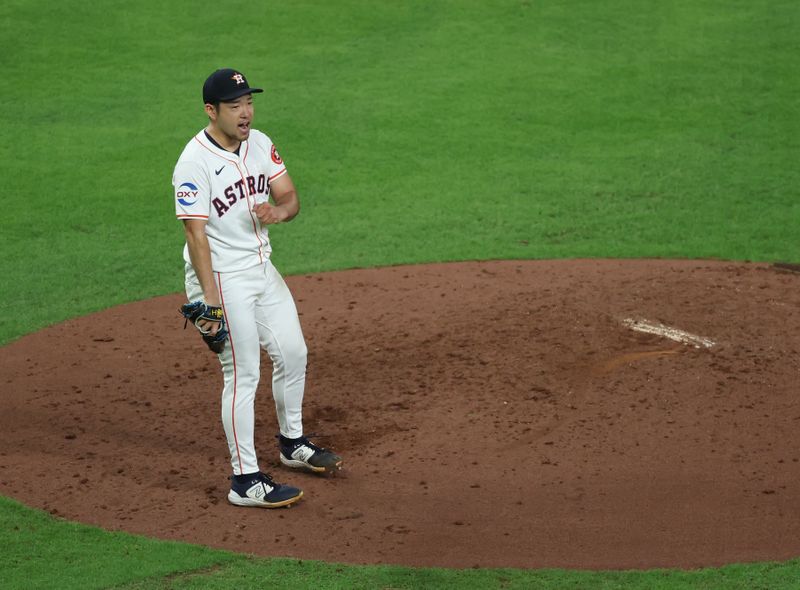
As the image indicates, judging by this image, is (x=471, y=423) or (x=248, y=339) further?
(x=471, y=423)

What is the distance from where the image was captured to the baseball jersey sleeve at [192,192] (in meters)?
5.32

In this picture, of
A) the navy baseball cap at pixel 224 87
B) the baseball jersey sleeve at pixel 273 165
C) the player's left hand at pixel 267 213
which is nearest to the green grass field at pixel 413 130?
the baseball jersey sleeve at pixel 273 165

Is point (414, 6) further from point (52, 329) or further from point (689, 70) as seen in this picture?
point (52, 329)

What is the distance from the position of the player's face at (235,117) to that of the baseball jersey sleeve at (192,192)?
0.76 ft

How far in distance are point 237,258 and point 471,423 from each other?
5.77ft

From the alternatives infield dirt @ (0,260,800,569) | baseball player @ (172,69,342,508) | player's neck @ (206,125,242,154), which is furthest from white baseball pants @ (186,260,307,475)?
player's neck @ (206,125,242,154)

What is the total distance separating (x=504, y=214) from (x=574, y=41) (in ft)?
16.9

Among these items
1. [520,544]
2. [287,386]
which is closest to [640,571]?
[520,544]

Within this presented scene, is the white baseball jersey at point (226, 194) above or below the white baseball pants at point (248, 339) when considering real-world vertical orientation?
above

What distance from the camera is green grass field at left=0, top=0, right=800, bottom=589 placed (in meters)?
10.1

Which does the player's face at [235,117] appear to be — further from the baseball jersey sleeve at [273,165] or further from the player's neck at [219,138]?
the baseball jersey sleeve at [273,165]

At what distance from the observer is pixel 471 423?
6469 millimetres

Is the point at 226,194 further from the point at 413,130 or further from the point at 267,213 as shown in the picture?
the point at 413,130

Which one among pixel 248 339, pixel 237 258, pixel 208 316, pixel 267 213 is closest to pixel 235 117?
pixel 267 213
